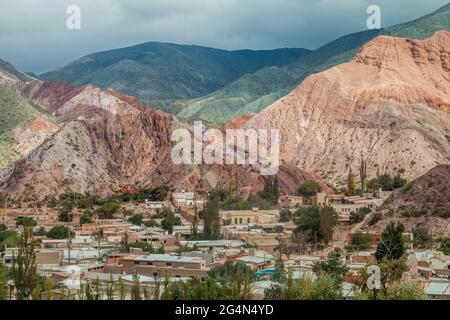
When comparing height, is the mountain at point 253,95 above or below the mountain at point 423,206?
above

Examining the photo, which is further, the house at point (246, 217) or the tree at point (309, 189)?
the tree at point (309, 189)

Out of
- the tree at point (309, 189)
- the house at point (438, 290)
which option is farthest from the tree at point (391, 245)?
the tree at point (309, 189)

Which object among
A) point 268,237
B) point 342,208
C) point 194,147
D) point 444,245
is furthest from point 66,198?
point 444,245

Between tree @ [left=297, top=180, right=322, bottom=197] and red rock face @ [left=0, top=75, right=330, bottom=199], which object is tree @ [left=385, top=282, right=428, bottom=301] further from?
red rock face @ [left=0, top=75, right=330, bottom=199]

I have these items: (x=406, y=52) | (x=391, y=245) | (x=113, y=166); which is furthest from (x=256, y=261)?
(x=406, y=52)

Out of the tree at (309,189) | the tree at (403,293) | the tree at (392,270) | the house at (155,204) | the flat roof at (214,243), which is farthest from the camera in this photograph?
the tree at (309,189)

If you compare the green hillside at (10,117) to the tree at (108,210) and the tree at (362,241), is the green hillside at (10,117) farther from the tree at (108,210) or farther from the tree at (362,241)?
the tree at (362,241)
